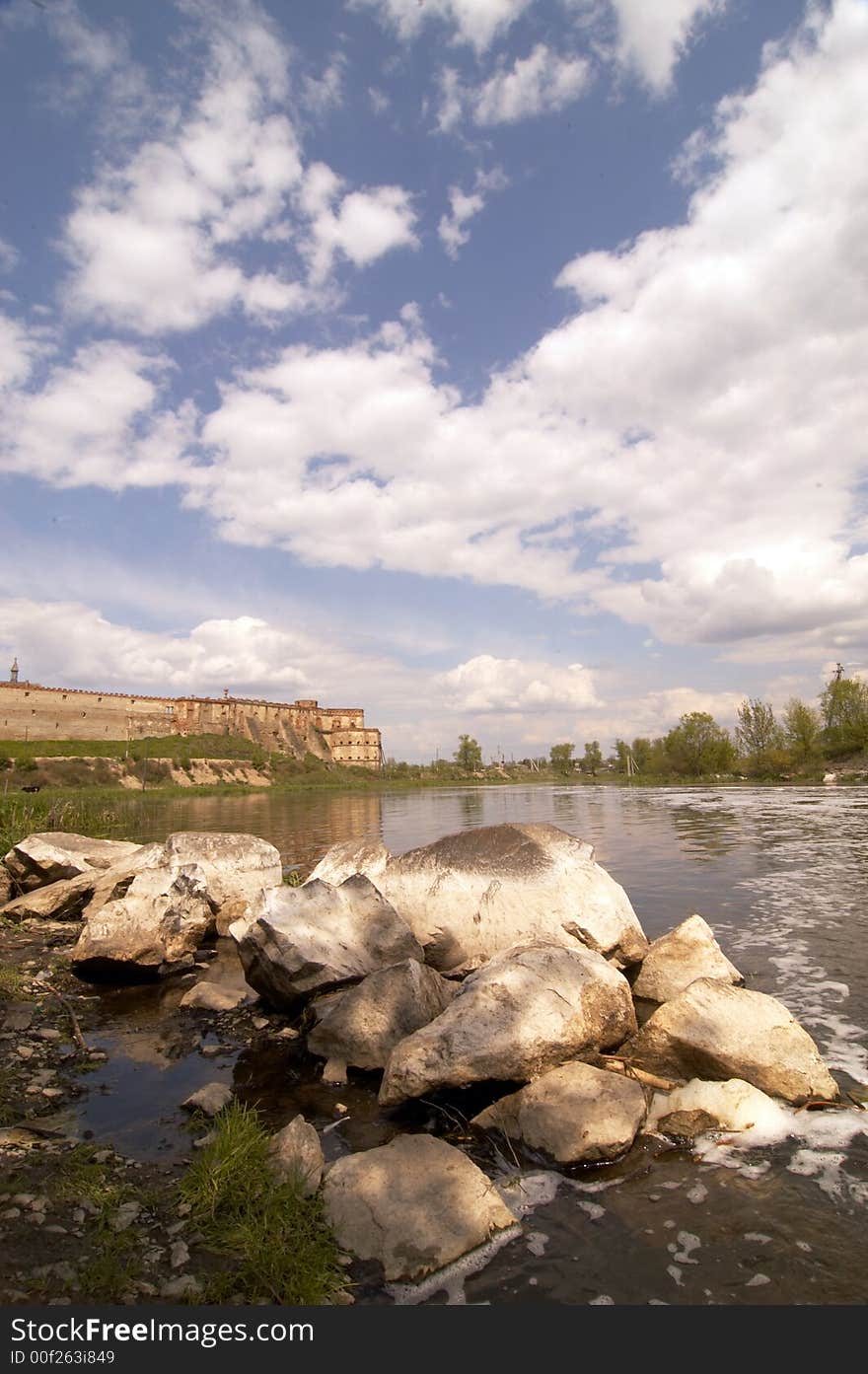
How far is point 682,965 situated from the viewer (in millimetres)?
8445

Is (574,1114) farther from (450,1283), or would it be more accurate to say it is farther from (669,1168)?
(450,1283)

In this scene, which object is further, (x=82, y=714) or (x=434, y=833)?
(x=82, y=714)

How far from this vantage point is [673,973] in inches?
331

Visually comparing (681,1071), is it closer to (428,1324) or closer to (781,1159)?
(781,1159)

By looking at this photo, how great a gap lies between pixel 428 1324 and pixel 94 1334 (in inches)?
62.3

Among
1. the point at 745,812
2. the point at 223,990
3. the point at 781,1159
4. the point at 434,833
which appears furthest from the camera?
the point at 745,812

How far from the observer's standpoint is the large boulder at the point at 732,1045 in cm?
582

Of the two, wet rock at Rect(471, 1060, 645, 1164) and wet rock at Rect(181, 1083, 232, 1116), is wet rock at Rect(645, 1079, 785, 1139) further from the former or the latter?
wet rock at Rect(181, 1083, 232, 1116)

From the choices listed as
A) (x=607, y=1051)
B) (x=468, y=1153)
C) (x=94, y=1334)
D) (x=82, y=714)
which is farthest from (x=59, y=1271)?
(x=82, y=714)

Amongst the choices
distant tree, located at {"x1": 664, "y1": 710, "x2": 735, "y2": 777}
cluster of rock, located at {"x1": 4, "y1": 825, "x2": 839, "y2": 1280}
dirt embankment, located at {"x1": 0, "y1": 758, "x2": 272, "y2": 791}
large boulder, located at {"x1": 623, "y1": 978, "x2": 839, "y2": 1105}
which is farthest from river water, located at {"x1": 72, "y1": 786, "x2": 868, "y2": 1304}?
distant tree, located at {"x1": 664, "y1": 710, "x2": 735, "y2": 777}

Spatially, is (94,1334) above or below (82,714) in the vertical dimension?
below

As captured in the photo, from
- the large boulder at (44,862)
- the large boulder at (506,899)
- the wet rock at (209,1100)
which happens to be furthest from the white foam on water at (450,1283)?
the large boulder at (44,862)

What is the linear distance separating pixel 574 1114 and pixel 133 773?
94765 millimetres

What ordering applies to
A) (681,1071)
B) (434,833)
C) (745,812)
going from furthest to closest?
(745,812) < (434,833) < (681,1071)
